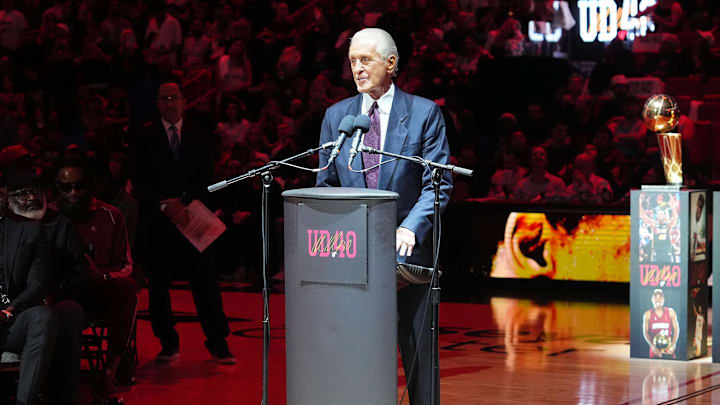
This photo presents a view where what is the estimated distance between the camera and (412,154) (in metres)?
5.12

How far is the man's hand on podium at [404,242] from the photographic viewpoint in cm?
479

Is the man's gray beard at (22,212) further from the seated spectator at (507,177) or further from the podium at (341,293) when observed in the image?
the seated spectator at (507,177)

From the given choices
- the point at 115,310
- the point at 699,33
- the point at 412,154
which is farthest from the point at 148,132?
the point at 699,33

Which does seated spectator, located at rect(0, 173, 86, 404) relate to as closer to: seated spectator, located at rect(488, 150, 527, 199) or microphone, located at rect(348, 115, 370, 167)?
microphone, located at rect(348, 115, 370, 167)

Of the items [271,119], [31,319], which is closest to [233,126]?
[271,119]

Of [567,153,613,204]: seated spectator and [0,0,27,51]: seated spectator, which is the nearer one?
[567,153,613,204]: seated spectator

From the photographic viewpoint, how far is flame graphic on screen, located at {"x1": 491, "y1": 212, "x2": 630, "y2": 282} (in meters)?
12.2

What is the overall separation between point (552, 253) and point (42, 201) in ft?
22.5

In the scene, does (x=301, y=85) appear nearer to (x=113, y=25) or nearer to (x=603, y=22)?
(x=603, y=22)

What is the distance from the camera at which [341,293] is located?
4.50 meters

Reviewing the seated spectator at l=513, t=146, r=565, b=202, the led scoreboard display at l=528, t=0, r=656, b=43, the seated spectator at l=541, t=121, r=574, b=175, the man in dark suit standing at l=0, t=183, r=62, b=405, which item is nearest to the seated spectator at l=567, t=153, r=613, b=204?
the seated spectator at l=513, t=146, r=565, b=202

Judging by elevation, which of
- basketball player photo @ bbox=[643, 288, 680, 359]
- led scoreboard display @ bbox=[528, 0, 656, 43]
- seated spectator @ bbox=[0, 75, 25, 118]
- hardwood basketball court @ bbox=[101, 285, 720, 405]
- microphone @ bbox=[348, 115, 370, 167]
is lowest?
hardwood basketball court @ bbox=[101, 285, 720, 405]

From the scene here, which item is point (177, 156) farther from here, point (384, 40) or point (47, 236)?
point (384, 40)

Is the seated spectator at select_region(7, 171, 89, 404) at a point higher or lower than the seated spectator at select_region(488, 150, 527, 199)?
lower
